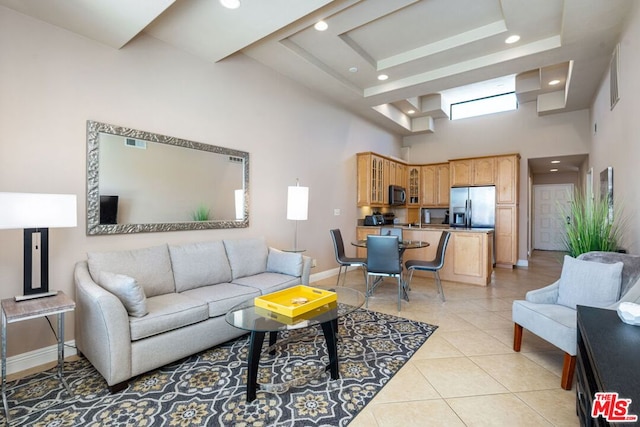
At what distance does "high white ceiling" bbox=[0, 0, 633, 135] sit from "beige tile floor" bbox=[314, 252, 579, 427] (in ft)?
10.2

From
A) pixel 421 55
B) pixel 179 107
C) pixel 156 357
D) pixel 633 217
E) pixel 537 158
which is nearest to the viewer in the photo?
pixel 156 357

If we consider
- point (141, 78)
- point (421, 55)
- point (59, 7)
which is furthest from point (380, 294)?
point (59, 7)

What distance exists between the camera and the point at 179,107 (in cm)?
329

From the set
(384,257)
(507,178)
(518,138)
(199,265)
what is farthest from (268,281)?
(518,138)

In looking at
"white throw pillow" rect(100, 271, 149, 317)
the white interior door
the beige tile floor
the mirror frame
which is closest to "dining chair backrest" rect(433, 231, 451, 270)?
the beige tile floor

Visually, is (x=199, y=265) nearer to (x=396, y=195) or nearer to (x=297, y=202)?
(x=297, y=202)

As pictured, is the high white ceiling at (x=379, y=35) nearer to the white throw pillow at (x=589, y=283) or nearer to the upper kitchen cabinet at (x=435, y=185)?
the white throw pillow at (x=589, y=283)

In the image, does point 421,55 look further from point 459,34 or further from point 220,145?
point 220,145

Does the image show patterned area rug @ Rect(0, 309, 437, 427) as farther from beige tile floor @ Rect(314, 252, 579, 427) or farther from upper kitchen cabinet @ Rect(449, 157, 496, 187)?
upper kitchen cabinet @ Rect(449, 157, 496, 187)

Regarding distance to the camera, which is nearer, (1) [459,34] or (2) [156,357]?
(2) [156,357]

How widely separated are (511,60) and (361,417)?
4.39 meters

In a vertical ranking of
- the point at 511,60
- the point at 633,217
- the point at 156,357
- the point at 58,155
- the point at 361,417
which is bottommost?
the point at 361,417

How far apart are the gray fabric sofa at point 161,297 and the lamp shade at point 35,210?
1.63ft

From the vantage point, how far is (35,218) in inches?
78.0
